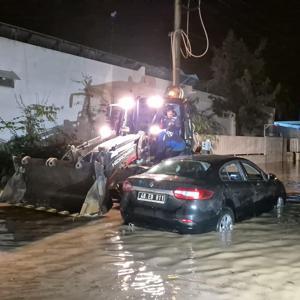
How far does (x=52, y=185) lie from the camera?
11.0 metres

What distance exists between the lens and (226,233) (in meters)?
8.70

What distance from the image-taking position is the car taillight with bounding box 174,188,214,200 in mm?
8133

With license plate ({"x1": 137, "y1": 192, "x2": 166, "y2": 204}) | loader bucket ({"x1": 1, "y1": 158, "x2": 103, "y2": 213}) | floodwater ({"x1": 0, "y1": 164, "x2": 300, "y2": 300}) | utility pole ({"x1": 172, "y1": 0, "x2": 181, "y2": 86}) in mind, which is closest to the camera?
floodwater ({"x1": 0, "y1": 164, "x2": 300, "y2": 300})

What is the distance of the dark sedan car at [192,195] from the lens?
26.8ft

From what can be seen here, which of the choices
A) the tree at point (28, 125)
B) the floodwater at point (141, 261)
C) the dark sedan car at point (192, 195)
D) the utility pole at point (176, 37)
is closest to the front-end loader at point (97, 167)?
the floodwater at point (141, 261)

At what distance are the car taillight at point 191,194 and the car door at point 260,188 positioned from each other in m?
1.80

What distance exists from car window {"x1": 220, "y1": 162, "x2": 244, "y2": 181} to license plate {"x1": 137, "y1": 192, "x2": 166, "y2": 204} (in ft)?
3.86

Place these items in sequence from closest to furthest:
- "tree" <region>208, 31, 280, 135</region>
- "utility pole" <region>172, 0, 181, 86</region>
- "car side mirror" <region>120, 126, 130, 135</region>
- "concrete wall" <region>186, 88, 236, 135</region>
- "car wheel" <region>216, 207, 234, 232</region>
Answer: "car wheel" <region>216, 207, 234, 232</region> < "car side mirror" <region>120, 126, 130, 135</region> < "utility pole" <region>172, 0, 181, 86</region> < "concrete wall" <region>186, 88, 236, 135</region> < "tree" <region>208, 31, 280, 135</region>

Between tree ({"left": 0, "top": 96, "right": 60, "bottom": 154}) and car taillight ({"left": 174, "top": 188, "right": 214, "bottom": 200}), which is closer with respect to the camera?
car taillight ({"left": 174, "top": 188, "right": 214, "bottom": 200})

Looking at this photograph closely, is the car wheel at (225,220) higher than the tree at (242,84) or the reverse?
the reverse

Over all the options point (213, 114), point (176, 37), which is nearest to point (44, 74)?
point (176, 37)

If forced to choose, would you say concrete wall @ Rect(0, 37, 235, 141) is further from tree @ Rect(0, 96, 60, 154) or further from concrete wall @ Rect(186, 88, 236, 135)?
concrete wall @ Rect(186, 88, 236, 135)

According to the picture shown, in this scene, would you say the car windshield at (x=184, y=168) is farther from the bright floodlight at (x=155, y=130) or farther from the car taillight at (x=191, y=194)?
the bright floodlight at (x=155, y=130)

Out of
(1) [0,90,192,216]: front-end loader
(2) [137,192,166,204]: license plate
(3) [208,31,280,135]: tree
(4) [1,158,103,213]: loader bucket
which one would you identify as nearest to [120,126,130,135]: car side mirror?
(1) [0,90,192,216]: front-end loader
